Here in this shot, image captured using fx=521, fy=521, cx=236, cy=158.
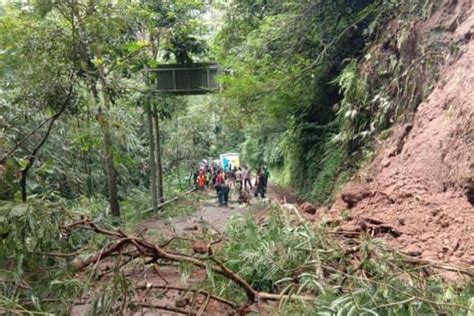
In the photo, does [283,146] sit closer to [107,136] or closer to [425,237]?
[107,136]

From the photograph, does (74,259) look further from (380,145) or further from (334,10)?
(334,10)

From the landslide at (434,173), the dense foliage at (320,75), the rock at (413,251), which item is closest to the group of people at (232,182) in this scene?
the dense foliage at (320,75)

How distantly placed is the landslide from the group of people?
4.32 meters

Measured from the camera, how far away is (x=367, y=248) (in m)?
4.25

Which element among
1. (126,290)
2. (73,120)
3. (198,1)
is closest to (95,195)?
(73,120)

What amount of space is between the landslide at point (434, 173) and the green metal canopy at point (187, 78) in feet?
19.9

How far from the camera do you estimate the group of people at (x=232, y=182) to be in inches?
614

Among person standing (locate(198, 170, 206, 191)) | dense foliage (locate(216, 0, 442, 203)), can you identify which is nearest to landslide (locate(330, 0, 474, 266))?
dense foliage (locate(216, 0, 442, 203))

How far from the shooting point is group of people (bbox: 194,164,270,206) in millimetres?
15607

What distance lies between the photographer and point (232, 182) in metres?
18.9

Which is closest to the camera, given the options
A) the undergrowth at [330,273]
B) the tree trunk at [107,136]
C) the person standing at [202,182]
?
the undergrowth at [330,273]

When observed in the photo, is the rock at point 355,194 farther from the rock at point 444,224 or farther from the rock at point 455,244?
the rock at point 455,244

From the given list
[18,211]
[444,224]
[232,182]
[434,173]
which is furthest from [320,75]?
[18,211]

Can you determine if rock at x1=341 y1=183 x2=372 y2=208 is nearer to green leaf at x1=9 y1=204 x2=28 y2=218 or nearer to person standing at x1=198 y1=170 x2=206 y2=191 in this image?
green leaf at x1=9 y1=204 x2=28 y2=218
